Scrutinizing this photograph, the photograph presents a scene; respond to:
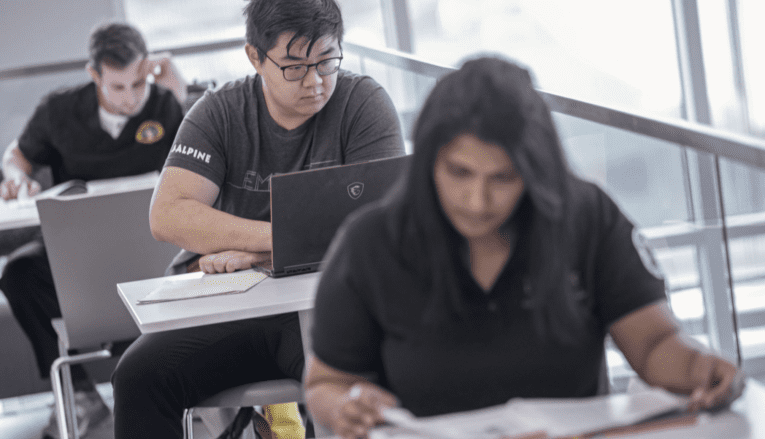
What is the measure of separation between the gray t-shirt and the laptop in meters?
0.35

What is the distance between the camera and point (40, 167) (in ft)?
11.4

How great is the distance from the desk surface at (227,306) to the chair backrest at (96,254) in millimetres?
575

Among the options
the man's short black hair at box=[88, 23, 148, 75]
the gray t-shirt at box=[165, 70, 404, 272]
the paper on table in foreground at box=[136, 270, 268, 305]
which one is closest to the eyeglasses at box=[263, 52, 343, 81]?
the gray t-shirt at box=[165, 70, 404, 272]

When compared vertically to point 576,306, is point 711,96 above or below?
below

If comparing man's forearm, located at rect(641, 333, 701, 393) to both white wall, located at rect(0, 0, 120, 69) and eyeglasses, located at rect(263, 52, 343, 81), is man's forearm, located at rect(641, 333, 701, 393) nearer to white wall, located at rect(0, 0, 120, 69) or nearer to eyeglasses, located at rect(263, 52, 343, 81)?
eyeglasses, located at rect(263, 52, 343, 81)

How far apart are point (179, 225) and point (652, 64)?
15.4ft

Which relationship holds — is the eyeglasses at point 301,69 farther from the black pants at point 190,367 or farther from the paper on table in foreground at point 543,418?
the paper on table in foreground at point 543,418

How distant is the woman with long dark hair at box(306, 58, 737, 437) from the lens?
90 centimetres

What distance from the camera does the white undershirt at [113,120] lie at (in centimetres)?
324

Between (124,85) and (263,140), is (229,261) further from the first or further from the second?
(124,85)

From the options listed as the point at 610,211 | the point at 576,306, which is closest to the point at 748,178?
the point at 610,211

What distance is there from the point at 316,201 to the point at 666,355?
0.81m

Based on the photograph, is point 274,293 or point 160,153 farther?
point 160,153

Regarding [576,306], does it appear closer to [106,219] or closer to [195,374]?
[195,374]
